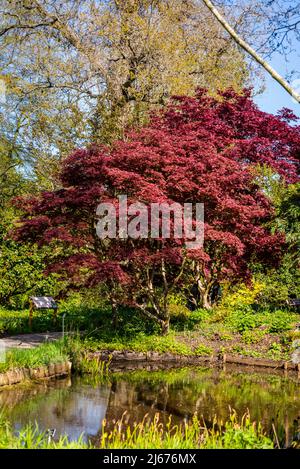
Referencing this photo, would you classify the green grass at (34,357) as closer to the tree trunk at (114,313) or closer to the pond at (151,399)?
the pond at (151,399)

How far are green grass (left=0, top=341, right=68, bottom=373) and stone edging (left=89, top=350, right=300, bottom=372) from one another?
4.15 ft

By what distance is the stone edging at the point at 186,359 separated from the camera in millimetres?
10000

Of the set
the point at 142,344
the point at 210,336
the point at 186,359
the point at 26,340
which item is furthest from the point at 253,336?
the point at 26,340

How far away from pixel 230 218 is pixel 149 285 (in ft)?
7.01

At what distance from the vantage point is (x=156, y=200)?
30.7 ft

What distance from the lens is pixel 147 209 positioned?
9.31 metres

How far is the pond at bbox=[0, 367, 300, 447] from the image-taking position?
20.0 ft

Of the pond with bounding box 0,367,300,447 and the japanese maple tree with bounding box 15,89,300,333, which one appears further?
the japanese maple tree with bounding box 15,89,300,333

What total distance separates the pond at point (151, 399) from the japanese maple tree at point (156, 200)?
75.9 inches

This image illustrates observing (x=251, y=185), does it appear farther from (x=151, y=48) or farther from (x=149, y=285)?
(x=151, y=48)

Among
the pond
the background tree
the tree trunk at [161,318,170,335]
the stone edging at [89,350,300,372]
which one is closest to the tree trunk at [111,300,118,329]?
the tree trunk at [161,318,170,335]

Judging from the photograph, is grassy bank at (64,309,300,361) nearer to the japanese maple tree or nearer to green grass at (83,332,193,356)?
green grass at (83,332,193,356)

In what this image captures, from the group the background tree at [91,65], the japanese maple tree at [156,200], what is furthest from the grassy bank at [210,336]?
the background tree at [91,65]

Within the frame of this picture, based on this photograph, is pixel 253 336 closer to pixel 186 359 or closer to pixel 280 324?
pixel 280 324
